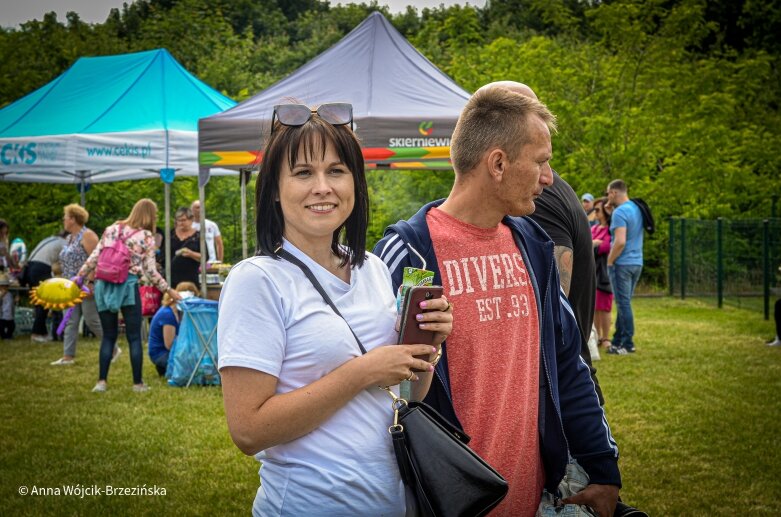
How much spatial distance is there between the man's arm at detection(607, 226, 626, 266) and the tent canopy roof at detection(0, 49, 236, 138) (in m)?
6.10

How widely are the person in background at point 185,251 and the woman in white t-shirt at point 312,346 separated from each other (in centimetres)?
1058

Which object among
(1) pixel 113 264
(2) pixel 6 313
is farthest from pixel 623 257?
(2) pixel 6 313

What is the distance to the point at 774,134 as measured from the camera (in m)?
24.0

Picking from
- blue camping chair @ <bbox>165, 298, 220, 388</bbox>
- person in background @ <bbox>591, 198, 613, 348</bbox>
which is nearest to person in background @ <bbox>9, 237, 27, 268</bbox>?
blue camping chair @ <bbox>165, 298, 220, 388</bbox>

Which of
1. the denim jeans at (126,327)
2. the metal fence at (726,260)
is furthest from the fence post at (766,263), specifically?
the denim jeans at (126,327)

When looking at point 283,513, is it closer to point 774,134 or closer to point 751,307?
point 751,307

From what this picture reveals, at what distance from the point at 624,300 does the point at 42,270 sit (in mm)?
9413

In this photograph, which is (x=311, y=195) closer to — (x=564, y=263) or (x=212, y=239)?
(x=564, y=263)

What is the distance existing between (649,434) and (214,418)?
12.8ft

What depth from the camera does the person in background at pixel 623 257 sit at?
36.0 ft

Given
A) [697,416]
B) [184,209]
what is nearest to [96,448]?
[697,416]

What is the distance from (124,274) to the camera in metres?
A: 8.31

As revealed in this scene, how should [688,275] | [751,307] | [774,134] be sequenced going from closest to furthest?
[751,307]
[688,275]
[774,134]

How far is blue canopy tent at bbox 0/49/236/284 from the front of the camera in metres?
11.1
